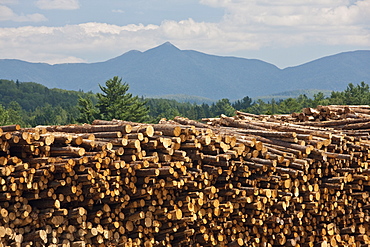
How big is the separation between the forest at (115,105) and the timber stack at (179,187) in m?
35.0

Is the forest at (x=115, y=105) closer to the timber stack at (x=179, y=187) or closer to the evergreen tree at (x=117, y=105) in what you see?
the evergreen tree at (x=117, y=105)

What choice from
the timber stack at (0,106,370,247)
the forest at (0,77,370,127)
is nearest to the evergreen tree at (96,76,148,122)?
the forest at (0,77,370,127)

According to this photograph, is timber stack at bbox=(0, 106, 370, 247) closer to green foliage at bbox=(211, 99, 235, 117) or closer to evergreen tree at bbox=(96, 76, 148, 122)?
evergreen tree at bbox=(96, 76, 148, 122)

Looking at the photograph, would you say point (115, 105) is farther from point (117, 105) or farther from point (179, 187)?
point (179, 187)

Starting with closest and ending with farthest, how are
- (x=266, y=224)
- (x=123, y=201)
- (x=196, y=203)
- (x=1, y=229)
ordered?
(x=1, y=229) → (x=123, y=201) → (x=196, y=203) → (x=266, y=224)

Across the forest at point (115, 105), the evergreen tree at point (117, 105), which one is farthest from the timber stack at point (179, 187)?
the evergreen tree at point (117, 105)

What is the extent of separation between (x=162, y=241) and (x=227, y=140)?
7.12 ft

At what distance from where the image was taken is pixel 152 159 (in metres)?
8.73

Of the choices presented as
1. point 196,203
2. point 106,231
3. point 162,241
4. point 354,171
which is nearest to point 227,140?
point 196,203

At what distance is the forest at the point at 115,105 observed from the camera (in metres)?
59.2

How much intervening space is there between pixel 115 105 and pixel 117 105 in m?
0.22

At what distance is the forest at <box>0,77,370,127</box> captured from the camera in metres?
59.2

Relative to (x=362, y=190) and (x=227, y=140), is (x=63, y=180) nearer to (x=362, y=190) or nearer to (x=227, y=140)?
(x=227, y=140)

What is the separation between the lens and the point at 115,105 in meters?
58.3
